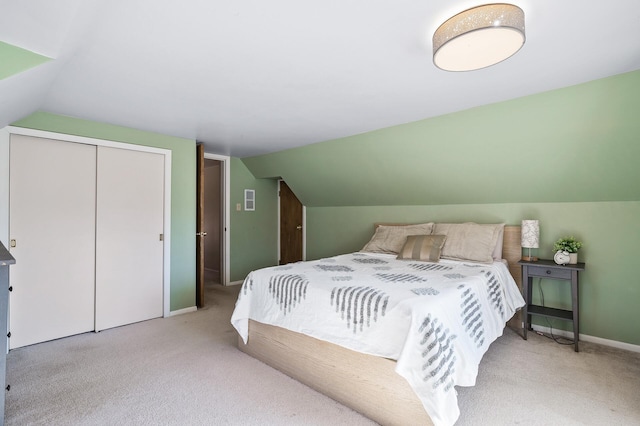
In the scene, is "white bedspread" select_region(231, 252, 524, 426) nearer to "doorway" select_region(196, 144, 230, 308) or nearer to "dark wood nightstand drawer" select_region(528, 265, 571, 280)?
"dark wood nightstand drawer" select_region(528, 265, 571, 280)

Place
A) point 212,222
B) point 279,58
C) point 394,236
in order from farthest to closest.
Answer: point 212,222, point 394,236, point 279,58

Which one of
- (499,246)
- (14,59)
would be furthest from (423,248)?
(14,59)

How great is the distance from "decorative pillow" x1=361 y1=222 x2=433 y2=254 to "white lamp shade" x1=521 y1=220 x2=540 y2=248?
0.94 meters

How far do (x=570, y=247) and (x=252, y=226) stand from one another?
13.8ft

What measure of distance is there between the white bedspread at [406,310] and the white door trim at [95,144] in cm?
149

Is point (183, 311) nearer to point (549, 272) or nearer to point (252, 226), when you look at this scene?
point (252, 226)

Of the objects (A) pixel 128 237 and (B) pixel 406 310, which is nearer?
(B) pixel 406 310

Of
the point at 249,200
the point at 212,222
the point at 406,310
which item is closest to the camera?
the point at 406,310

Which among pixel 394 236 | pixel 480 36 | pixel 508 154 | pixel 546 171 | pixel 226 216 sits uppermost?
pixel 480 36

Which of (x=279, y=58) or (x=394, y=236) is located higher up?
(x=279, y=58)

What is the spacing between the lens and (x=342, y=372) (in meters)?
1.97

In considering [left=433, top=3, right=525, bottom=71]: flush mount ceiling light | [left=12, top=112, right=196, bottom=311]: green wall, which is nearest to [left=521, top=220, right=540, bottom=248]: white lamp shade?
[left=433, top=3, right=525, bottom=71]: flush mount ceiling light

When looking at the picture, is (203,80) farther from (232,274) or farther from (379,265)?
(232,274)

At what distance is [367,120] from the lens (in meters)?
3.09
